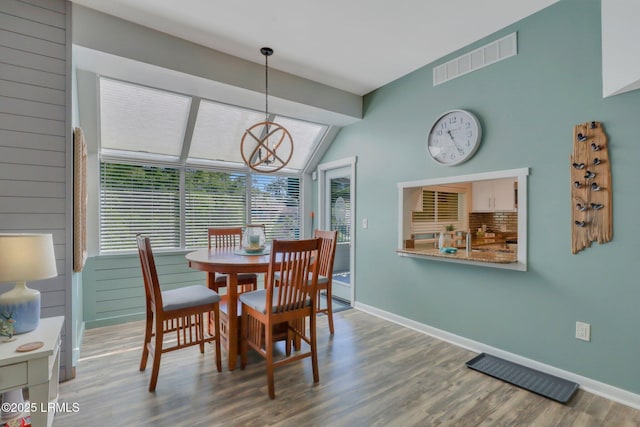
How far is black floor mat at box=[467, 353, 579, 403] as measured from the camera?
7.15ft

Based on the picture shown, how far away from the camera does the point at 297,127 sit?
14.6 ft

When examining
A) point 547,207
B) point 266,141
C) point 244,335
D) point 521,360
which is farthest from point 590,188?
point 266,141

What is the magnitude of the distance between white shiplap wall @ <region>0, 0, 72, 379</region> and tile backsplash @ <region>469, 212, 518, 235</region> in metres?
5.44

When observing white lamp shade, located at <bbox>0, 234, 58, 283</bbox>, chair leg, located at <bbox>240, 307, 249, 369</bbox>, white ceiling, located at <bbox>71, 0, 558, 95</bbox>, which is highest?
white ceiling, located at <bbox>71, 0, 558, 95</bbox>

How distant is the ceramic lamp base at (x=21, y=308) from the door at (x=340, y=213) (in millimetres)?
3251

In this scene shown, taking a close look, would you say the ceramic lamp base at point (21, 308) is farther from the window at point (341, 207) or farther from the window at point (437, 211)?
the window at point (437, 211)

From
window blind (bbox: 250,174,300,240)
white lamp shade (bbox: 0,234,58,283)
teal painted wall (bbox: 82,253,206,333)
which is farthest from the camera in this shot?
window blind (bbox: 250,174,300,240)

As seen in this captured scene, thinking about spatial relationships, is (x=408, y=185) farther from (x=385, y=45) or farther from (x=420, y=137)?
(x=385, y=45)

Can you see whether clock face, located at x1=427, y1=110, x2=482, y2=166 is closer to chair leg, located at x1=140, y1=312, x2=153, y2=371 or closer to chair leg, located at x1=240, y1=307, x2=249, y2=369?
chair leg, located at x1=240, y1=307, x2=249, y2=369

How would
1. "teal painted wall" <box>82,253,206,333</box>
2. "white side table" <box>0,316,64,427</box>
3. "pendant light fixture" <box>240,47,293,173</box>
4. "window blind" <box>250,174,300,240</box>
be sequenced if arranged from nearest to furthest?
"white side table" <box>0,316,64,427</box> < "pendant light fixture" <box>240,47,293,173</box> < "teal painted wall" <box>82,253,206,333</box> < "window blind" <box>250,174,300,240</box>

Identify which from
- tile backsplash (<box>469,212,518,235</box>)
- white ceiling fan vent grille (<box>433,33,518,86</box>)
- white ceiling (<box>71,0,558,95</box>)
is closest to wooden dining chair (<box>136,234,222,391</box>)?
white ceiling (<box>71,0,558,95</box>)

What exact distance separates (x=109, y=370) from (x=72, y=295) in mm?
665

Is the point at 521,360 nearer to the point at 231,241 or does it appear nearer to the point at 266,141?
the point at 231,241

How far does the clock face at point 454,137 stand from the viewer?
2.89 metres
